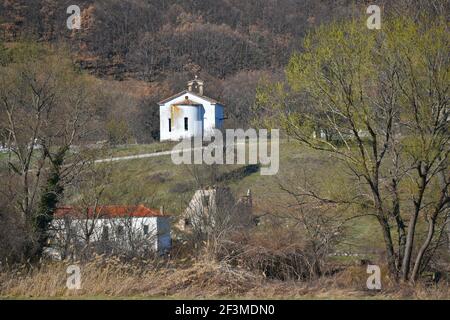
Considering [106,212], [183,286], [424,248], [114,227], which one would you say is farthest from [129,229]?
[183,286]

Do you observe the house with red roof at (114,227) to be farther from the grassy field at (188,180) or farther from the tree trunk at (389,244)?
the tree trunk at (389,244)

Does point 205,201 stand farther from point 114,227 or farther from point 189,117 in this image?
point 189,117

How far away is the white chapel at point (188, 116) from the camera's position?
53.9 meters

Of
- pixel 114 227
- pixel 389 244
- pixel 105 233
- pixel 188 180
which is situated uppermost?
pixel 188 180

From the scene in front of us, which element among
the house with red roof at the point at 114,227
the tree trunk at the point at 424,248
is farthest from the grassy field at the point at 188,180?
the tree trunk at the point at 424,248

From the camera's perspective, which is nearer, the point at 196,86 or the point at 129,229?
the point at 129,229

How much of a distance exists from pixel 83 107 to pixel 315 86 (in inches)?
680

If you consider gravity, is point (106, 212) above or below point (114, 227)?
above

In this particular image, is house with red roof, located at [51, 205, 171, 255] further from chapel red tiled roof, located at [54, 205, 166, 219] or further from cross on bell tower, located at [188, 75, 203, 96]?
cross on bell tower, located at [188, 75, 203, 96]

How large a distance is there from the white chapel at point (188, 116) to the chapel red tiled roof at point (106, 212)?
2897cm

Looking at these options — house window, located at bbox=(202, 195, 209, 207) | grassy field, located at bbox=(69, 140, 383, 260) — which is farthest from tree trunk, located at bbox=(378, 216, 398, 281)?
house window, located at bbox=(202, 195, 209, 207)

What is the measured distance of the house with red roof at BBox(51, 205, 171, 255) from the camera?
2044 centimetres

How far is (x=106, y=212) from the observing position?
76.7 ft

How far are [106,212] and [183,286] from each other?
14.3 meters
